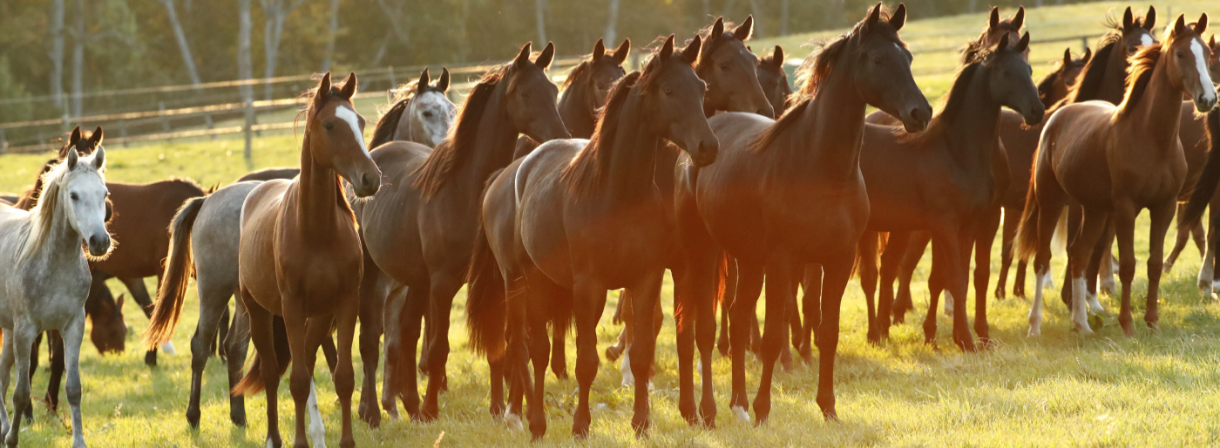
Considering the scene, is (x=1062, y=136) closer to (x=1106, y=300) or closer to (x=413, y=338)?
(x=1106, y=300)

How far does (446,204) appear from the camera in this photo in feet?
21.3

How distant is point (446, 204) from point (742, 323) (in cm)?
207

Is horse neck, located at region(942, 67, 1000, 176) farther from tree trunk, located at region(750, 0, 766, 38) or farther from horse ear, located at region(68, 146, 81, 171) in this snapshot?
tree trunk, located at region(750, 0, 766, 38)

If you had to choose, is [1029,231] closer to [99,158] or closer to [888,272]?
[888,272]

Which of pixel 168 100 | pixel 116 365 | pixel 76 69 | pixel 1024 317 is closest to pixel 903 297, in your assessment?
pixel 1024 317

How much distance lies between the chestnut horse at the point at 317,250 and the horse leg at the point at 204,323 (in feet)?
3.15

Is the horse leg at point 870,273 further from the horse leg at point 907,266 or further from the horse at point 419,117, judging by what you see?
the horse at point 419,117

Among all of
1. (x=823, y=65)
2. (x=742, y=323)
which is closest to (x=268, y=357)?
(x=742, y=323)

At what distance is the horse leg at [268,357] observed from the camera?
6.21 metres

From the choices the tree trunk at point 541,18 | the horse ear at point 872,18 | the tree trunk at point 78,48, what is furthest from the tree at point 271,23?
the horse ear at point 872,18

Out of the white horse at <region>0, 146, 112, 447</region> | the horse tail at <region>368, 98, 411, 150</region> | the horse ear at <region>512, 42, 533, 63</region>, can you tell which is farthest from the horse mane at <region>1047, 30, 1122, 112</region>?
the white horse at <region>0, 146, 112, 447</region>

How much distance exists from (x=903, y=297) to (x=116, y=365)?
758 cm

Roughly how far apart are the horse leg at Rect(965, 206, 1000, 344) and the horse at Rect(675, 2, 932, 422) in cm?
212

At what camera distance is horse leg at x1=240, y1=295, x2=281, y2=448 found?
6.21 m
